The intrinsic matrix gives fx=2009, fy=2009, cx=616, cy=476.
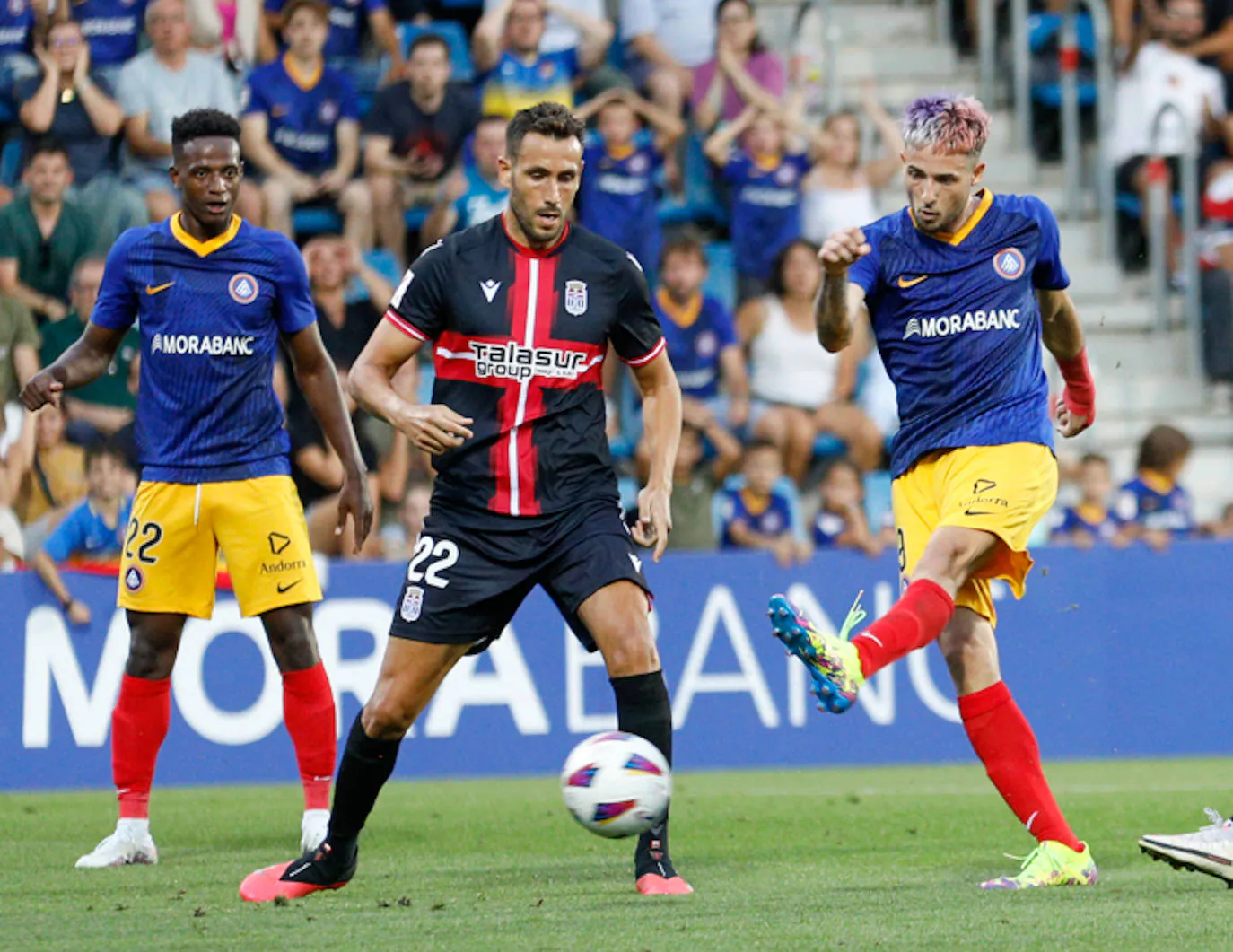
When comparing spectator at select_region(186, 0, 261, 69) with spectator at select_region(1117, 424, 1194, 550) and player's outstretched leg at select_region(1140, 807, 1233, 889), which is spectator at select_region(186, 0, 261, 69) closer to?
spectator at select_region(1117, 424, 1194, 550)

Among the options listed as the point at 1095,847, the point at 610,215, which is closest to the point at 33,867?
the point at 1095,847

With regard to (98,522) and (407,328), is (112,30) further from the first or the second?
(407,328)

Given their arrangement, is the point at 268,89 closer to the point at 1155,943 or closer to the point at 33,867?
the point at 33,867

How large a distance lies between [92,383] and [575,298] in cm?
633

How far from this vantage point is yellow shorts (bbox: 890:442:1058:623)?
610cm

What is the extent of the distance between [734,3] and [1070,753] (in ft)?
19.5

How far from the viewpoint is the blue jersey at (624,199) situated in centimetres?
1323

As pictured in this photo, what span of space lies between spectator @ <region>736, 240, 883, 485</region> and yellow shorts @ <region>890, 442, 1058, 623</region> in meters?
6.17

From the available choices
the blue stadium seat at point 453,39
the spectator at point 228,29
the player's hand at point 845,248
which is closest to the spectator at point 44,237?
the spectator at point 228,29

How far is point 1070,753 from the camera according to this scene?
1118cm

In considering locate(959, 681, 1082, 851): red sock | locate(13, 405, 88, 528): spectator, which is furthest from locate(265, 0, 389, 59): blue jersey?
locate(959, 681, 1082, 851): red sock

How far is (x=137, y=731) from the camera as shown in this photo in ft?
24.3

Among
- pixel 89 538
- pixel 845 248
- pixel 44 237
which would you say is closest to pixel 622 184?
pixel 44 237

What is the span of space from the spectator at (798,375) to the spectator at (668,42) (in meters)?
1.53
